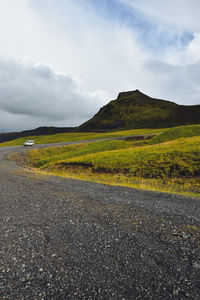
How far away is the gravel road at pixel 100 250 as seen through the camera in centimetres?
413

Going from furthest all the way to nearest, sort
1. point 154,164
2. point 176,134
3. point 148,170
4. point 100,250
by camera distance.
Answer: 1. point 176,134
2. point 154,164
3. point 148,170
4. point 100,250

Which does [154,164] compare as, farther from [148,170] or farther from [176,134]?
[176,134]

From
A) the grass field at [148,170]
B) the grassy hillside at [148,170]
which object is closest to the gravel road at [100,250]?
the grass field at [148,170]

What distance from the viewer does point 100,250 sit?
558 cm

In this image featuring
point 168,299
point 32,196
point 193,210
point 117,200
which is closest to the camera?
point 168,299

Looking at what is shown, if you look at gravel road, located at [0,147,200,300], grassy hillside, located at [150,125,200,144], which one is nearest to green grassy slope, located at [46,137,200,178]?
gravel road, located at [0,147,200,300]

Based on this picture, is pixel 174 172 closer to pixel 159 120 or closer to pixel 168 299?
pixel 168 299

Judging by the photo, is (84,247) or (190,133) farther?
(190,133)

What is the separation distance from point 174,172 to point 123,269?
49.9 feet

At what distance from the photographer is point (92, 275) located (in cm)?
455

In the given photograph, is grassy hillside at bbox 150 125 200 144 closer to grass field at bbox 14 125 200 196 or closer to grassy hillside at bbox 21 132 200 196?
grass field at bbox 14 125 200 196

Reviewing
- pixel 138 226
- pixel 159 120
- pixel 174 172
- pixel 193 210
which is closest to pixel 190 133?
pixel 174 172

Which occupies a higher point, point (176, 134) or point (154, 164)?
point (176, 134)

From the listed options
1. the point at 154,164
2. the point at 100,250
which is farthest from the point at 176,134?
the point at 100,250
